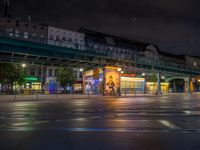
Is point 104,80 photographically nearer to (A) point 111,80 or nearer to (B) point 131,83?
(A) point 111,80

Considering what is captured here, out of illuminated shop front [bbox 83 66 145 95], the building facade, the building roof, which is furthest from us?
the building roof

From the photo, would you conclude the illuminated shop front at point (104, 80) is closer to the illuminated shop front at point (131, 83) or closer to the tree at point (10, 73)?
the illuminated shop front at point (131, 83)

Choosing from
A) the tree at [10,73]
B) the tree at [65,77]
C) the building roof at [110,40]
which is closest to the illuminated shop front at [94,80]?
the tree at [65,77]

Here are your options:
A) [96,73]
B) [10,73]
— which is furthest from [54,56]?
[10,73]

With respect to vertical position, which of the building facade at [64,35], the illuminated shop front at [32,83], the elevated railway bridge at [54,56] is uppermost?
the building facade at [64,35]

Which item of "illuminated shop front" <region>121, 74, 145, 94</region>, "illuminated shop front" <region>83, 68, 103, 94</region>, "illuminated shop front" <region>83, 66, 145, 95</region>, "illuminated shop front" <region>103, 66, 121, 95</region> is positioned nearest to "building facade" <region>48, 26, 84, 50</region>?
"illuminated shop front" <region>83, 68, 103, 94</region>

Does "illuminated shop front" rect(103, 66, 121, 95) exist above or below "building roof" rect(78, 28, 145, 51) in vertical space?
below

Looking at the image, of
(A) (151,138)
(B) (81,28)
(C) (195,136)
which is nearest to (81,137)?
(A) (151,138)

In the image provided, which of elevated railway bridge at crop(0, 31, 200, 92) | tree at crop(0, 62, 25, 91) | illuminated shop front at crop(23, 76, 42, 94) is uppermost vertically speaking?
elevated railway bridge at crop(0, 31, 200, 92)

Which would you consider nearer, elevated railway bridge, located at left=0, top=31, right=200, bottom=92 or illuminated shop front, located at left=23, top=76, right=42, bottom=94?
elevated railway bridge, located at left=0, top=31, right=200, bottom=92

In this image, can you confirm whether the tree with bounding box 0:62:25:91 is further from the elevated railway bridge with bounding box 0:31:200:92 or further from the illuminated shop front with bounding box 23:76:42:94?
the illuminated shop front with bounding box 23:76:42:94

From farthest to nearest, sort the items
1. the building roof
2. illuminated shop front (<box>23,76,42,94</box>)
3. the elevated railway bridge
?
1. the building roof
2. illuminated shop front (<box>23,76,42,94</box>)
3. the elevated railway bridge

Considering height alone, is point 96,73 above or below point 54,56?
below

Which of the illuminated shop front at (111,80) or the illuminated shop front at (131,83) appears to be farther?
the illuminated shop front at (131,83)
